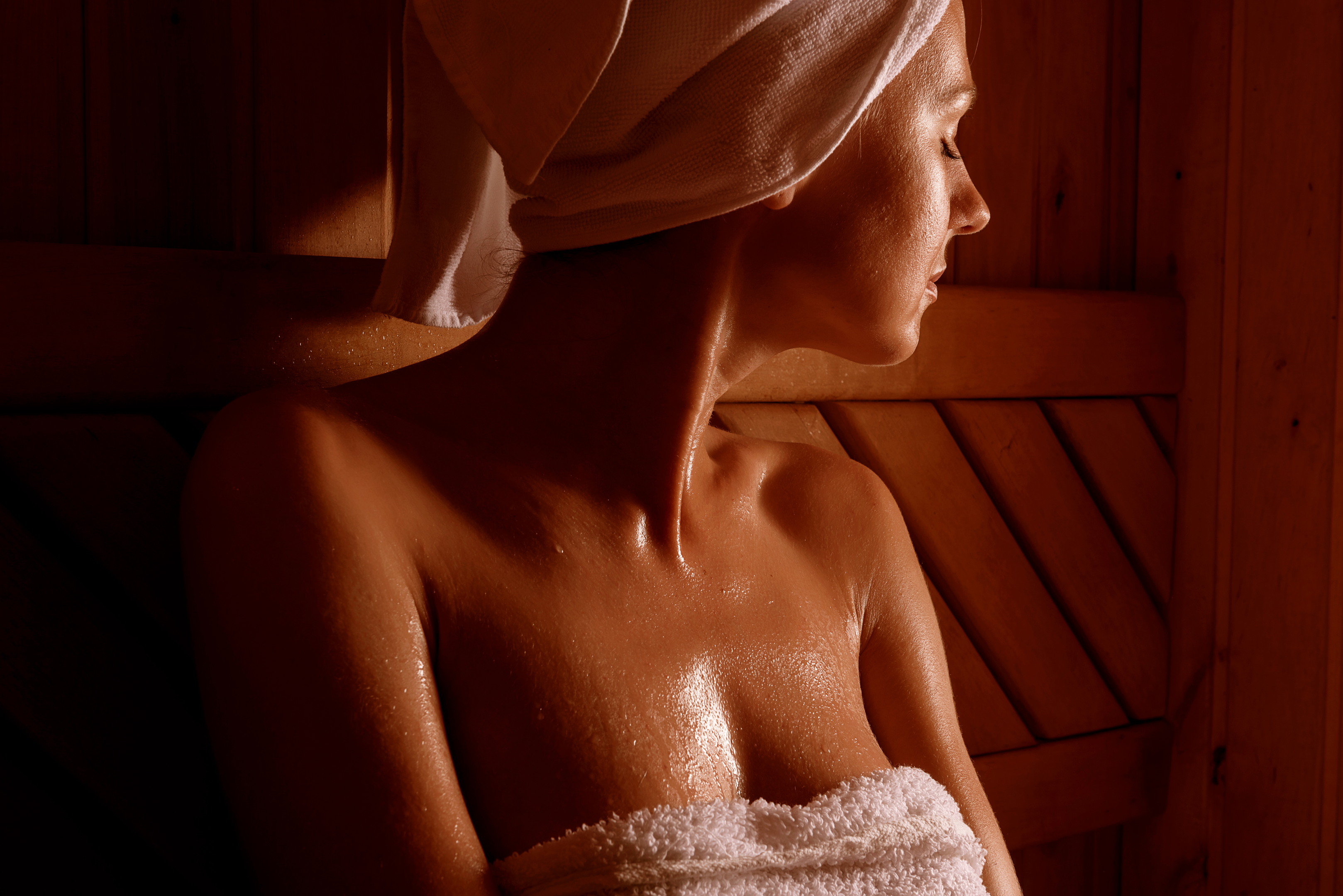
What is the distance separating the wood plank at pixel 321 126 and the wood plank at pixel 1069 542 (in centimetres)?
81

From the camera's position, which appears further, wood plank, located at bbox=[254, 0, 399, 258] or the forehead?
wood plank, located at bbox=[254, 0, 399, 258]

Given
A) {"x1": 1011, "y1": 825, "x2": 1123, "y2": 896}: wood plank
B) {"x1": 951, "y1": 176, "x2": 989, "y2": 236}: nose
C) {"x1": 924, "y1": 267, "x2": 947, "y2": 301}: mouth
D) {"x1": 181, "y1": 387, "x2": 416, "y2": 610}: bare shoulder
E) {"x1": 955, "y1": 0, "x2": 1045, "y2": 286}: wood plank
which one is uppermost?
{"x1": 955, "y1": 0, "x2": 1045, "y2": 286}: wood plank

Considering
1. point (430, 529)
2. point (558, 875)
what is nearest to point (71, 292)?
point (430, 529)

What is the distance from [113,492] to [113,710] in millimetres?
166

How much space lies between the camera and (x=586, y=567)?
2.63 ft

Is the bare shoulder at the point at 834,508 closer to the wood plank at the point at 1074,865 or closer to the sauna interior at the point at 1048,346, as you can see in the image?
the sauna interior at the point at 1048,346

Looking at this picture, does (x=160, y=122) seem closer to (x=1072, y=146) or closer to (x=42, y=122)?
(x=42, y=122)

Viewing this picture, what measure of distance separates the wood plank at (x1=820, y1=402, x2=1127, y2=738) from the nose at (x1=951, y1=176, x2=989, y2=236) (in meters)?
0.45

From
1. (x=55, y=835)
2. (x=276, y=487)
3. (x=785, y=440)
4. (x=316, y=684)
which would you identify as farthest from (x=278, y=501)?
(x=785, y=440)

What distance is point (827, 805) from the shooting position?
30.6 inches

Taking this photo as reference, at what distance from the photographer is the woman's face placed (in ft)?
2.78

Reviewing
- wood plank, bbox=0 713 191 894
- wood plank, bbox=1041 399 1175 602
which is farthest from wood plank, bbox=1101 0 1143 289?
wood plank, bbox=0 713 191 894

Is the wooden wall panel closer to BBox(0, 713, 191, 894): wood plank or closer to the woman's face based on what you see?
the woman's face

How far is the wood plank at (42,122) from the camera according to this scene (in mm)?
874
